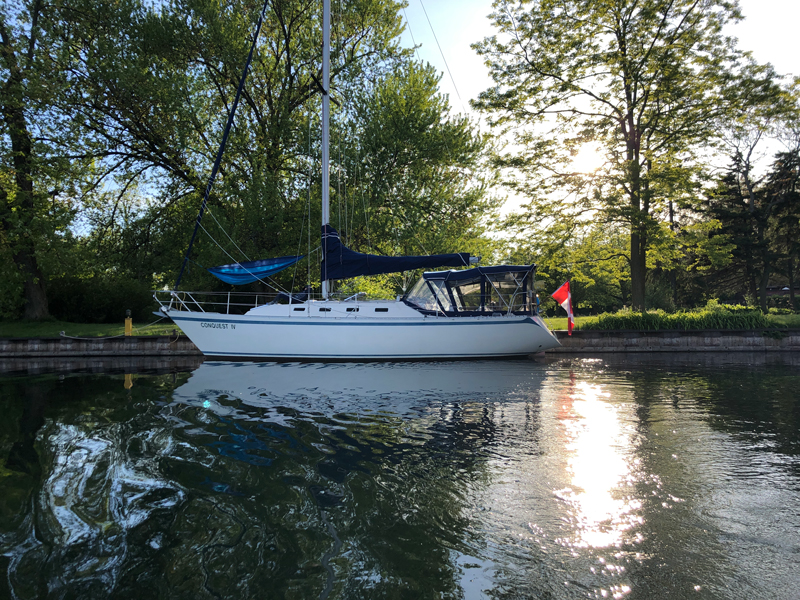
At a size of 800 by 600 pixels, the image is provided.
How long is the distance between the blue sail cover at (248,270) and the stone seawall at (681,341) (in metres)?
10.9

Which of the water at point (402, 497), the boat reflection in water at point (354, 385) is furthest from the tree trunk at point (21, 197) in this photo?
the water at point (402, 497)

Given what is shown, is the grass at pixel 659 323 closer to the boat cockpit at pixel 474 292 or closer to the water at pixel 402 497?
the boat cockpit at pixel 474 292

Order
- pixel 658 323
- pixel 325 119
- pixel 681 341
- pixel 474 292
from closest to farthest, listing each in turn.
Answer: pixel 325 119 → pixel 474 292 → pixel 681 341 → pixel 658 323

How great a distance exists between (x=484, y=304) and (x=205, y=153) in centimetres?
1546

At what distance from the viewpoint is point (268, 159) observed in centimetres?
2097

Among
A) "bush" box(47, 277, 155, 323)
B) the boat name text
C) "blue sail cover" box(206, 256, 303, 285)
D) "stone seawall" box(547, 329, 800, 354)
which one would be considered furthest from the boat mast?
"bush" box(47, 277, 155, 323)

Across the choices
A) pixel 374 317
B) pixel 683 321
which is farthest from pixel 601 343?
pixel 374 317

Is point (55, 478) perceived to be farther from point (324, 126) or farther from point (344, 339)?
point (324, 126)

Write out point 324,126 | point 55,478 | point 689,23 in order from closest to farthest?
point 55,478, point 324,126, point 689,23

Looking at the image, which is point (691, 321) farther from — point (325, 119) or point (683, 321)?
point (325, 119)

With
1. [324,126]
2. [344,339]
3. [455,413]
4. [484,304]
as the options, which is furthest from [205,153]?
[455,413]

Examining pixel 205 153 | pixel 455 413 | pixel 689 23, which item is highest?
pixel 689 23

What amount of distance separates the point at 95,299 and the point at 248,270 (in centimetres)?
1366

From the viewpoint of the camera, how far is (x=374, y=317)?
45.8 feet
